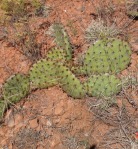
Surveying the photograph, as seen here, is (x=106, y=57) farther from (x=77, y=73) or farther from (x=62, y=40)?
(x=62, y=40)

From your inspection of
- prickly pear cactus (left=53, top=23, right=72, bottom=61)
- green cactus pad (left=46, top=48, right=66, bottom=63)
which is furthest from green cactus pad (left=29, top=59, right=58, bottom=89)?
prickly pear cactus (left=53, top=23, right=72, bottom=61)

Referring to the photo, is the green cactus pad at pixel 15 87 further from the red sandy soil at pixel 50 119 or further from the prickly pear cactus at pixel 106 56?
the prickly pear cactus at pixel 106 56

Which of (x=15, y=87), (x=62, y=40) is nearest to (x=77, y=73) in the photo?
(x=62, y=40)

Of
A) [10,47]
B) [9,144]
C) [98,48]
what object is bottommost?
[9,144]

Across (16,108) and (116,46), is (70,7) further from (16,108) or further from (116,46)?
(16,108)

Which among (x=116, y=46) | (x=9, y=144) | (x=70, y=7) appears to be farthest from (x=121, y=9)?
(x=9, y=144)

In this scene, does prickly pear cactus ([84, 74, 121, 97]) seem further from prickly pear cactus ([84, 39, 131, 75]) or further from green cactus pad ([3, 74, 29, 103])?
green cactus pad ([3, 74, 29, 103])
